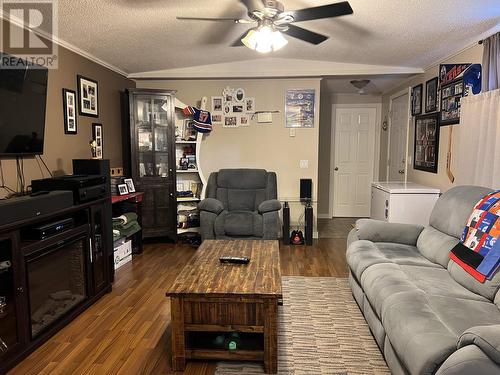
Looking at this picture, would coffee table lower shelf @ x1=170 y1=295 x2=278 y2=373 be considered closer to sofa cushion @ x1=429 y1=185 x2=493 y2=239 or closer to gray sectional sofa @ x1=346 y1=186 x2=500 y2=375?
gray sectional sofa @ x1=346 y1=186 x2=500 y2=375

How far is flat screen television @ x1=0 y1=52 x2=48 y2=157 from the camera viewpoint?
236 cm

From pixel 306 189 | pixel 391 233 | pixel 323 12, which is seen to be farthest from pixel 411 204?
pixel 323 12

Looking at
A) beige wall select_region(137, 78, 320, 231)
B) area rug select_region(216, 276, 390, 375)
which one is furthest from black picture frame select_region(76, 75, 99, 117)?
area rug select_region(216, 276, 390, 375)

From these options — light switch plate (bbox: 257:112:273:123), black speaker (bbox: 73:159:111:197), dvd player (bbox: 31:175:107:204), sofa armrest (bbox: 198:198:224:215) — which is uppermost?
light switch plate (bbox: 257:112:273:123)

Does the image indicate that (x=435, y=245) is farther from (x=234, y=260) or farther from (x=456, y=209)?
(x=234, y=260)

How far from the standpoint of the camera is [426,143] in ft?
14.1

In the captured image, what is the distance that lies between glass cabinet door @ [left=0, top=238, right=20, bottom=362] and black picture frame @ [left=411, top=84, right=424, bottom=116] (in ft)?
15.2

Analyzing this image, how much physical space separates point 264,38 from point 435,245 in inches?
81.0

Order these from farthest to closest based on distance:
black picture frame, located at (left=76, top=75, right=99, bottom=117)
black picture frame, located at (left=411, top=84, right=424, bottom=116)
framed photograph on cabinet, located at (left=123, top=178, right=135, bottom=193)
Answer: black picture frame, located at (left=411, top=84, right=424, bottom=116) < framed photograph on cabinet, located at (left=123, top=178, right=135, bottom=193) < black picture frame, located at (left=76, top=75, right=99, bottom=117)

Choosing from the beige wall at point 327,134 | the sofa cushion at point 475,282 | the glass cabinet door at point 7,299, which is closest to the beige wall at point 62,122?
the glass cabinet door at point 7,299

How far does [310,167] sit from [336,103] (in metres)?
2.06

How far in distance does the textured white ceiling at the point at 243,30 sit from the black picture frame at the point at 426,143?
0.69 meters

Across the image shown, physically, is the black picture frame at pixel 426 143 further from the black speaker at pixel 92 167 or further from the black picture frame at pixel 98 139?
the black picture frame at pixel 98 139

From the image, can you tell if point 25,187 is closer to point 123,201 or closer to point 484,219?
point 123,201
